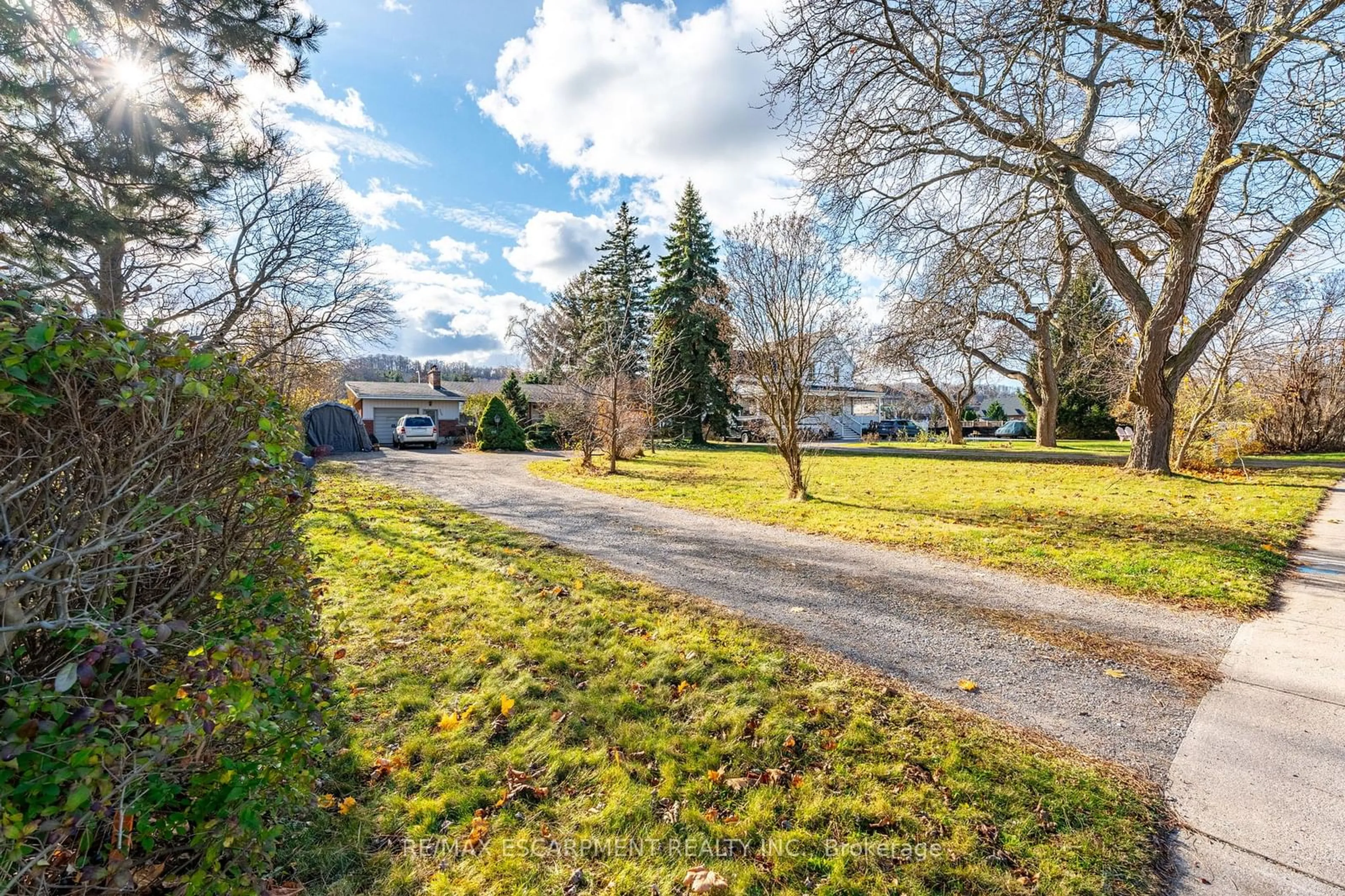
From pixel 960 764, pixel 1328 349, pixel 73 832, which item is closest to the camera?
A: pixel 73 832

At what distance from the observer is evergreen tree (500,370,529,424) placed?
89.4 ft

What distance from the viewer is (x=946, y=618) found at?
14.2ft

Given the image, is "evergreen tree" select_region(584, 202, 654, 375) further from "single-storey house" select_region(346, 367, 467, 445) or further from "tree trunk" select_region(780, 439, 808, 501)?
"tree trunk" select_region(780, 439, 808, 501)

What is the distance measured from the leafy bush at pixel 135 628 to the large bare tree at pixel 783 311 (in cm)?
785

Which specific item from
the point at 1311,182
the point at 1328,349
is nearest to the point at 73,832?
the point at 1311,182

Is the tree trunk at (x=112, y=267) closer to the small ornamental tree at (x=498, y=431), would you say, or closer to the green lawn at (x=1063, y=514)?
the green lawn at (x=1063, y=514)

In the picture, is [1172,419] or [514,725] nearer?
[514,725]

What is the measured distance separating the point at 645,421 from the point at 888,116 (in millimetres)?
9927

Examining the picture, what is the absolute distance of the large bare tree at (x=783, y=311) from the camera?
344 inches

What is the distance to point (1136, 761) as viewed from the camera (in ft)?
8.51

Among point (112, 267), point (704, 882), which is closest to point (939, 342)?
point (704, 882)

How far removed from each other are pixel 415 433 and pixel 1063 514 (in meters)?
25.4

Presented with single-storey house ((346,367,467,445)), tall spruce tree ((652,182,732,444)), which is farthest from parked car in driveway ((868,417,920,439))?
single-storey house ((346,367,467,445))

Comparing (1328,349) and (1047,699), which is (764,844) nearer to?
(1047,699)
